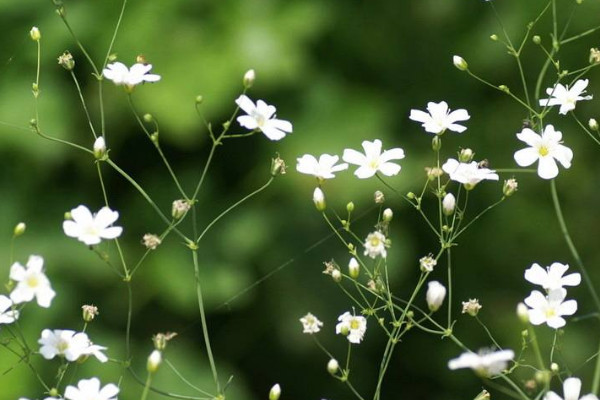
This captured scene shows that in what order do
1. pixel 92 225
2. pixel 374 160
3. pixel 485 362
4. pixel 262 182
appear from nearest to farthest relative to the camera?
pixel 485 362 < pixel 92 225 < pixel 374 160 < pixel 262 182

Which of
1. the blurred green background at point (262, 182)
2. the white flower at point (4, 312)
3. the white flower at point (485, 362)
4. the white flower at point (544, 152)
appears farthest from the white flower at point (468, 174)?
the blurred green background at point (262, 182)

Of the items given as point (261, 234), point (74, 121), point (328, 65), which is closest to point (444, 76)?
point (328, 65)

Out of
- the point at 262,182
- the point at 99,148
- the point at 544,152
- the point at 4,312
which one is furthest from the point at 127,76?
the point at 262,182

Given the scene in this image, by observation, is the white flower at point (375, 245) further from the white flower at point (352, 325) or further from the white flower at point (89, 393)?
the white flower at point (89, 393)

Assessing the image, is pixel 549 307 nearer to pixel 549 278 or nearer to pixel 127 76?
pixel 549 278

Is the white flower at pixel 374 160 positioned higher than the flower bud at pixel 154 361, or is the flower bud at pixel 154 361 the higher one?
the white flower at pixel 374 160

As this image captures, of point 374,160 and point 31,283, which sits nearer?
point 31,283

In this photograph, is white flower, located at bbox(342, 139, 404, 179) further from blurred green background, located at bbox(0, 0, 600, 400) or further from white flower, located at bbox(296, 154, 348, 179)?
blurred green background, located at bbox(0, 0, 600, 400)
